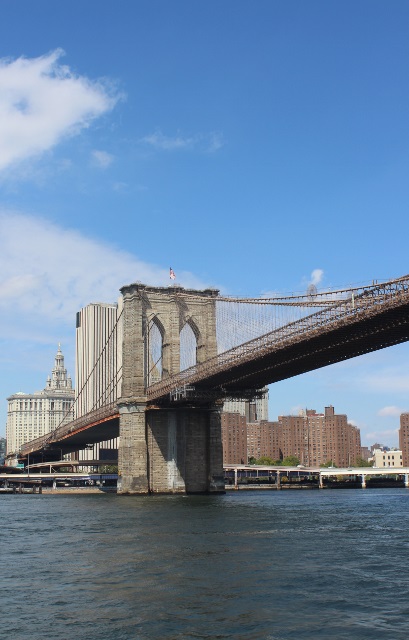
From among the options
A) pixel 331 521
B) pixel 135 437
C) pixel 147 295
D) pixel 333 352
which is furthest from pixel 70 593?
pixel 147 295

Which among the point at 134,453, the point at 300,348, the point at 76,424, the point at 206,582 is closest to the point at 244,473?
the point at 76,424

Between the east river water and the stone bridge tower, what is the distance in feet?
106

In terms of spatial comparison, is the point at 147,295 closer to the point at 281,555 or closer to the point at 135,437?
the point at 135,437

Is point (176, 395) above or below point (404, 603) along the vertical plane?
above

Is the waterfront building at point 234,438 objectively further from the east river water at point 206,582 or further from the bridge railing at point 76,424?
the east river water at point 206,582

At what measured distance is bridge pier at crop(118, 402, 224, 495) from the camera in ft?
237

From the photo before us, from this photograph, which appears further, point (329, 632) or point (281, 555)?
point (281, 555)

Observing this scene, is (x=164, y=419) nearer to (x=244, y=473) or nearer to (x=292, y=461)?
(x=244, y=473)

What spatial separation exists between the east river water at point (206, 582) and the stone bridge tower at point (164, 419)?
32414 millimetres

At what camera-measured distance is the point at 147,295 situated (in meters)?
76.4

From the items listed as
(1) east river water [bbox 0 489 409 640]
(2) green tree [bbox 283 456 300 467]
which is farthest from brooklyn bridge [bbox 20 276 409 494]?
(2) green tree [bbox 283 456 300 467]

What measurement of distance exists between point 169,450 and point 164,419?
9.18 ft

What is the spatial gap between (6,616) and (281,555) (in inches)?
454

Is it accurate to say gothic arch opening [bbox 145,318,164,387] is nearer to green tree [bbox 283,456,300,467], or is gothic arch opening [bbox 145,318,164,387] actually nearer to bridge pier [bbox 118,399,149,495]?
bridge pier [bbox 118,399,149,495]
